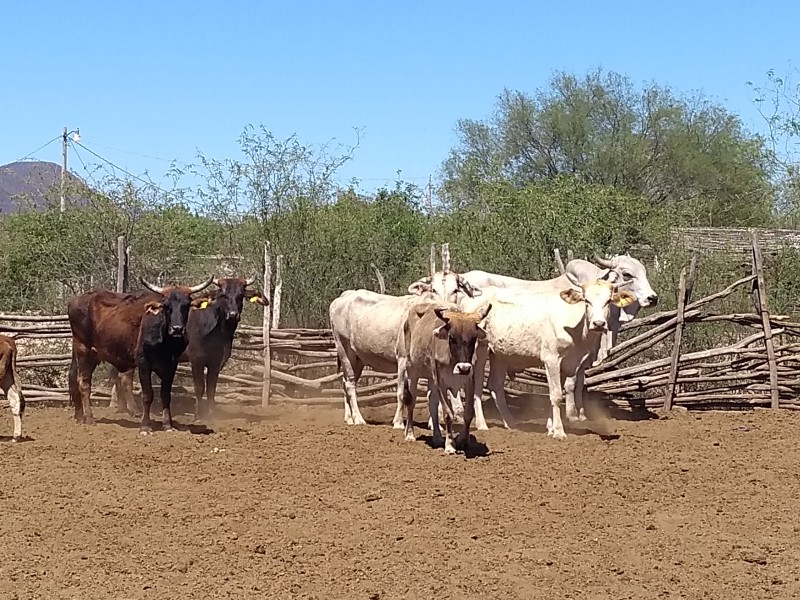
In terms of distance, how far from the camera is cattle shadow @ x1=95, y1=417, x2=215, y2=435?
35.2 feet

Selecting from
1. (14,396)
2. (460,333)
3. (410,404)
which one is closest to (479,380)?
(410,404)

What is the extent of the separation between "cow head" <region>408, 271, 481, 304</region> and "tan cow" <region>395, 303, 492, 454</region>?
1.39 meters

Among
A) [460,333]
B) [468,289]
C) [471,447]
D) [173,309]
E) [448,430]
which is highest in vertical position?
[468,289]

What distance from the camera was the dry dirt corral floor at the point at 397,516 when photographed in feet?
18.4

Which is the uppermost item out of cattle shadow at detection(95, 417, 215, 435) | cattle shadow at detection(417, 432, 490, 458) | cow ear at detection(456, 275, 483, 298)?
cow ear at detection(456, 275, 483, 298)

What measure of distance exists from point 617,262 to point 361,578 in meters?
7.77

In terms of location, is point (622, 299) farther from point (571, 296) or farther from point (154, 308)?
point (154, 308)

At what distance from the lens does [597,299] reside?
10.2 meters

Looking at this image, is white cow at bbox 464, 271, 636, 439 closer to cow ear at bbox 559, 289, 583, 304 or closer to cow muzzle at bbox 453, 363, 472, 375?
cow ear at bbox 559, 289, 583, 304

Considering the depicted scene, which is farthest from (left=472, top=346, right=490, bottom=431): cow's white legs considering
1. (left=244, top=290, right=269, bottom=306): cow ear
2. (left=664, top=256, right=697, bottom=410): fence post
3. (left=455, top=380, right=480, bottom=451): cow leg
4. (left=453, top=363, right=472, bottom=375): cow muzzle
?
(left=244, top=290, right=269, bottom=306): cow ear

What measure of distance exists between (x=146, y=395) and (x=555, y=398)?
14.0 feet

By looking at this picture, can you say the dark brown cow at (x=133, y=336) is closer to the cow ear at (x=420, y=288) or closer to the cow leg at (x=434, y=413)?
the cow ear at (x=420, y=288)

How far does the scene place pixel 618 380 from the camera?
12.8m

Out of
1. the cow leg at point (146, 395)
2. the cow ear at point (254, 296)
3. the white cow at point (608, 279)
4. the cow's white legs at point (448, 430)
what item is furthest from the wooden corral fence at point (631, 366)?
the cow's white legs at point (448, 430)
